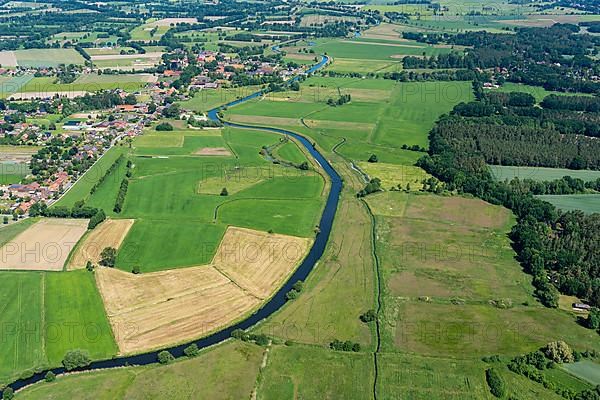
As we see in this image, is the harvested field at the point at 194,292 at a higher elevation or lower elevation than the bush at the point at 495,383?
higher

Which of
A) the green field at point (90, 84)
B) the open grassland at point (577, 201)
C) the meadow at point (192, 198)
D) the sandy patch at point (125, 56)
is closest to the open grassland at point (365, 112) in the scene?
the meadow at point (192, 198)

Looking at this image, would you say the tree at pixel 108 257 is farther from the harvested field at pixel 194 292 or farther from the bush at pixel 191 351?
the bush at pixel 191 351

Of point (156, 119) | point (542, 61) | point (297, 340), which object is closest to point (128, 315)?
point (297, 340)

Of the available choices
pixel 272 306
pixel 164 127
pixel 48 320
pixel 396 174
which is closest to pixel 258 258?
pixel 272 306

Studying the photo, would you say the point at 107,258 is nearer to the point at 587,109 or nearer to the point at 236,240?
the point at 236,240

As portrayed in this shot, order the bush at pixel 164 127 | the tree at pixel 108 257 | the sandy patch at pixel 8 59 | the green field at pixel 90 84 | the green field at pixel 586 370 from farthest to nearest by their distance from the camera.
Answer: the sandy patch at pixel 8 59 < the green field at pixel 90 84 < the bush at pixel 164 127 < the tree at pixel 108 257 < the green field at pixel 586 370

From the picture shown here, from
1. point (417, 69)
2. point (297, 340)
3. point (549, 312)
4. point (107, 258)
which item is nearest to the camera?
point (297, 340)
